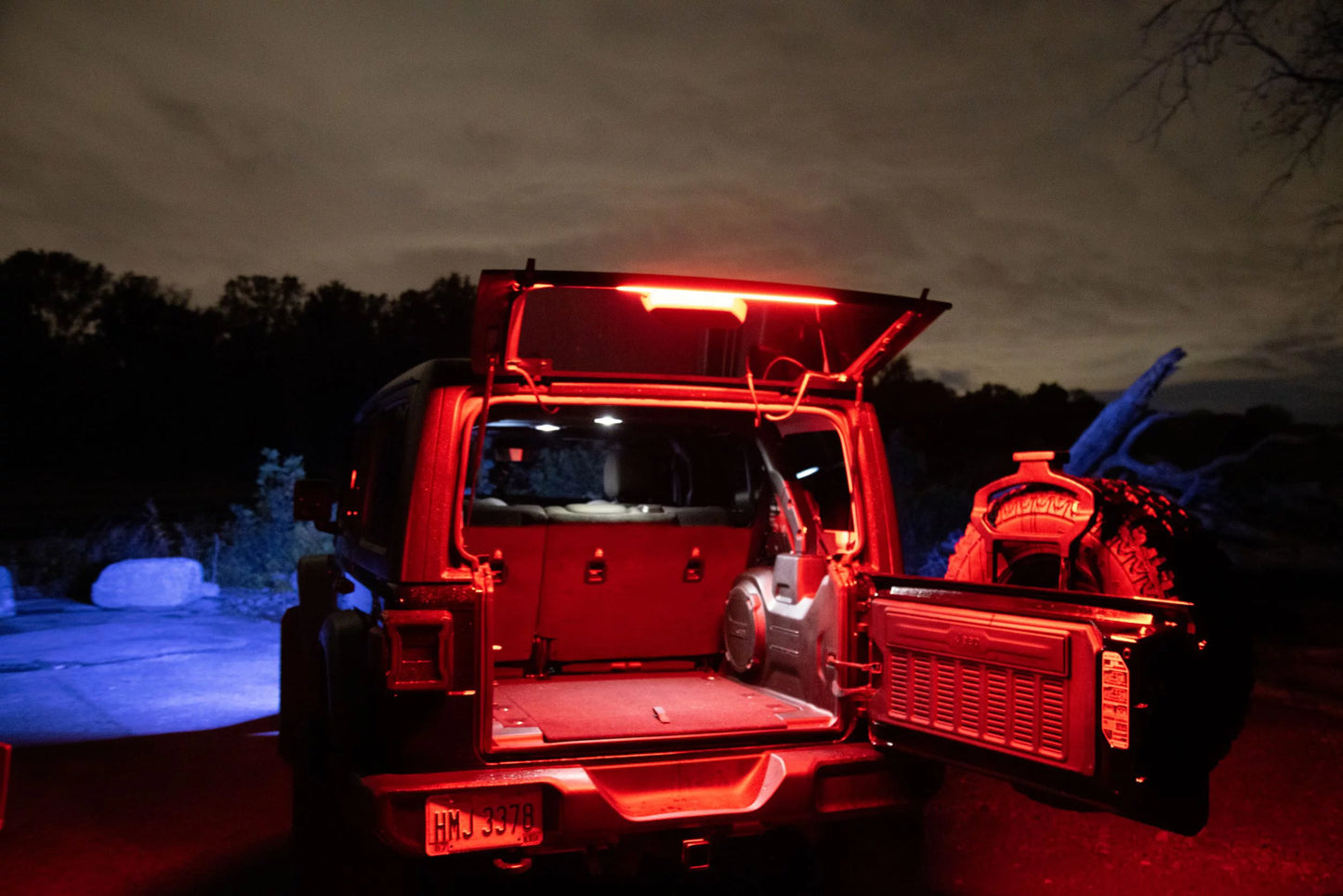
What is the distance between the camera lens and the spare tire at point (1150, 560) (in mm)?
3773

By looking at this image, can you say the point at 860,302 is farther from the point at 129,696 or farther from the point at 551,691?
the point at 129,696

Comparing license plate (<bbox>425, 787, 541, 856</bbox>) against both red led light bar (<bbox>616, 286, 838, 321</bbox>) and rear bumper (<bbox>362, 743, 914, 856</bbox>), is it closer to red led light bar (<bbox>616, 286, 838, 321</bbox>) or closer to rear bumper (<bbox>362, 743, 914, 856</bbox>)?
rear bumper (<bbox>362, 743, 914, 856</bbox>)

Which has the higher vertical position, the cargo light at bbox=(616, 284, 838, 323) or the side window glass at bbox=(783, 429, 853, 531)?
the cargo light at bbox=(616, 284, 838, 323)

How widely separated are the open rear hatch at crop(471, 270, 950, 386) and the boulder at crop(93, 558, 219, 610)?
12.0 metres

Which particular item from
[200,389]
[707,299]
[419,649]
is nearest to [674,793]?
[419,649]

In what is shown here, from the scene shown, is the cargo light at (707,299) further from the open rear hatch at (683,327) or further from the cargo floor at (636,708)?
the cargo floor at (636,708)

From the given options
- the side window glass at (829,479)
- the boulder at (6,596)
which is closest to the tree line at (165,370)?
the boulder at (6,596)

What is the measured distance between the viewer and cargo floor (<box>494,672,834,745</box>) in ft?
12.9

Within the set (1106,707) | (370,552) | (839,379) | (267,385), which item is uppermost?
(267,385)

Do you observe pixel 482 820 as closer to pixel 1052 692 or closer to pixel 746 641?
pixel 1052 692

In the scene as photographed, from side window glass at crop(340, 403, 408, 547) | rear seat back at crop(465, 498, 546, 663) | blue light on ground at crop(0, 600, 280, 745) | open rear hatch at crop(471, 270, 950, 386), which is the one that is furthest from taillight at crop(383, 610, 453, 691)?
blue light on ground at crop(0, 600, 280, 745)

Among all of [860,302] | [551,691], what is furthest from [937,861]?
[860,302]

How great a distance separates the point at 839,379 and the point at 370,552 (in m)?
1.94

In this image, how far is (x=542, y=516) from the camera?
17.3 feet
